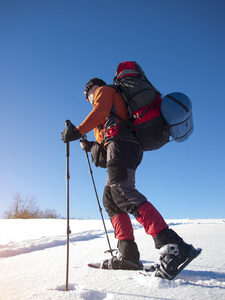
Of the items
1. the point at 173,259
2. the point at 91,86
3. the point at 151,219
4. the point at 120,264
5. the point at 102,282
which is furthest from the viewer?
the point at 91,86

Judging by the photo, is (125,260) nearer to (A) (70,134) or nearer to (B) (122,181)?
(B) (122,181)

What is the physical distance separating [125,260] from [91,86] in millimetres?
1910

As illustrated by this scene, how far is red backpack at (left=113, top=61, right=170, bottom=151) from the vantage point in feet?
6.37

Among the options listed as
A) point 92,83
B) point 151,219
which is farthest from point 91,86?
point 151,219

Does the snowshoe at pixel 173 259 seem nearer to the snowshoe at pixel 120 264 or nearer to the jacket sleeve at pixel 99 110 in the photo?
the snowshoe at pixel 120 264

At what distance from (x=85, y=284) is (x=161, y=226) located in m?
0.69

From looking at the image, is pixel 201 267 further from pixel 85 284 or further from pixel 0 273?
pixel 0 273

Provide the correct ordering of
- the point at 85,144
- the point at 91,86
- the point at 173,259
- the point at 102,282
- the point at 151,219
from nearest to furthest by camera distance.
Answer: the point at 102,282, the point at 173,259, the point at 151,219, the point at 91,86, the point at 85,144

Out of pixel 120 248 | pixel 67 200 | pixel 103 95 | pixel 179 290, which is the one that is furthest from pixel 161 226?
pixel 103 95

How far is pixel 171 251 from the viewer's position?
1537 millimetres

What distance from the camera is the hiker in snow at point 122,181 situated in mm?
1646

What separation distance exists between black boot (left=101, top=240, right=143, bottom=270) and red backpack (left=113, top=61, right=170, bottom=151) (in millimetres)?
1006

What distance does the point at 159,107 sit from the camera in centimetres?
203

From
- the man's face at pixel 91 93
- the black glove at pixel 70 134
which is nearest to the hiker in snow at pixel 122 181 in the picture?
the black glove at pixel 70 134
